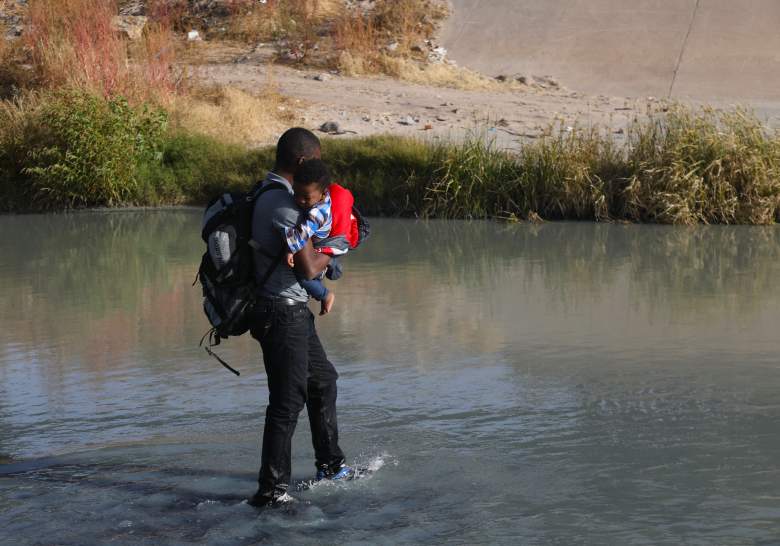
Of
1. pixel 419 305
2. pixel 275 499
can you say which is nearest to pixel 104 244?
pixel 419 305

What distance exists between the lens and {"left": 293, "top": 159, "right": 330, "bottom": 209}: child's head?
187 inches

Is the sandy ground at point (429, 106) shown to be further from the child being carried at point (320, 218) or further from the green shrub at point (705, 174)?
the child being carried at point (320, 218)

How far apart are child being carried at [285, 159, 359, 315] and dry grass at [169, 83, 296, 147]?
11813mm

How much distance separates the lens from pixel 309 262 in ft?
15.7

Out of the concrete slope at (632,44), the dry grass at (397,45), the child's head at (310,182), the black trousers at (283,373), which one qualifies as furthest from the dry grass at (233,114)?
the child's head at (310,182)

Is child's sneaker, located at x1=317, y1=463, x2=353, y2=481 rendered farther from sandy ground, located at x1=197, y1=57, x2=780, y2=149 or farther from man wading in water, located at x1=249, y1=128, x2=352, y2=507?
sandy ground, located at x1=197, y1=57, x2=780, y2=149

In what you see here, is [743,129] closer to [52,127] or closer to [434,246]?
[434,246]

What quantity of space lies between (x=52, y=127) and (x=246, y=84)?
5.04 meters

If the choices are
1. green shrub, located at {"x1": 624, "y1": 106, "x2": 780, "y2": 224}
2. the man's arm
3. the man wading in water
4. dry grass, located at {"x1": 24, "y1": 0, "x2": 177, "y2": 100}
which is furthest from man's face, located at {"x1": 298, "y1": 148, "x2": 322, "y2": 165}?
dry grass, located at {"x1": 24, "y1": 0, "x2": 177, "y2": 100}

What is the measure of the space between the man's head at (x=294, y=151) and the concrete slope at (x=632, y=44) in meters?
16.5

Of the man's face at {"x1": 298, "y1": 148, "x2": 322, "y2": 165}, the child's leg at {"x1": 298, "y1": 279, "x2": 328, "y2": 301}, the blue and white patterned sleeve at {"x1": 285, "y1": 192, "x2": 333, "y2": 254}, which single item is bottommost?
the child's leg at {"x1": 298, "y1": 279, "x2": 328, "y2": 301}

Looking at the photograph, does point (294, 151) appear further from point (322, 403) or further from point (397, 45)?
point (397, 45)

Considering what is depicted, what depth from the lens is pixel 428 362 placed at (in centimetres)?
778

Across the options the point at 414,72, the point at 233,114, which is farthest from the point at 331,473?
the point at 414,72
